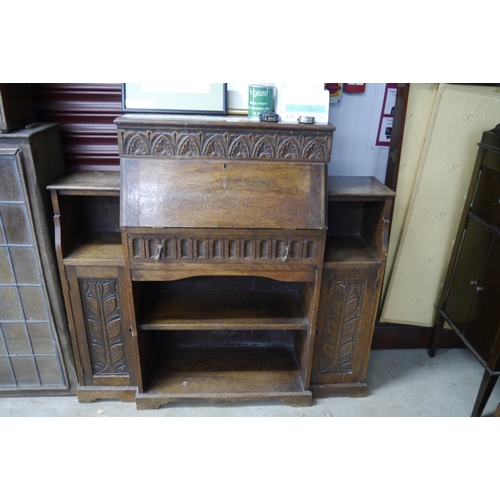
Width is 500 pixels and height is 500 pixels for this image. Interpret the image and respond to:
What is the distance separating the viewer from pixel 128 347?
6.93ft

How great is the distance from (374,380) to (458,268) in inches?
32.6

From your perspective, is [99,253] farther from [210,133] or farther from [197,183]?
[210,133]

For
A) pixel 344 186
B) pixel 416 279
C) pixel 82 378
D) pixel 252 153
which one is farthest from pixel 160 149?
pixel 416 279

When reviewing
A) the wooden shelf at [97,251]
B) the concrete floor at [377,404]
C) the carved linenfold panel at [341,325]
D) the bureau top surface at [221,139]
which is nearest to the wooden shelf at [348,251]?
the carved linenfold panel at [341,325]

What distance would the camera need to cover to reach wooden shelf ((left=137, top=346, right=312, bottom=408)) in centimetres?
219

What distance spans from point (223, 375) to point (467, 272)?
1492 millimetres

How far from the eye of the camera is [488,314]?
208cm

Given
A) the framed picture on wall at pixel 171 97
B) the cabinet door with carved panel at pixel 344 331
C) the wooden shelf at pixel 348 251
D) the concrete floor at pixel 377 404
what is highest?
the framed picture on wall at pixel 171 97

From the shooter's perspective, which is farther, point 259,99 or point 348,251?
point 348,251

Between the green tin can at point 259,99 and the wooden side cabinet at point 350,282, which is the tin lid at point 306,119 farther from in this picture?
the wooden side cabinet at point 350,282

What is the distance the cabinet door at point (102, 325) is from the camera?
6.41 feet

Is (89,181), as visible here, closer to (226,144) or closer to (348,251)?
(226,144)

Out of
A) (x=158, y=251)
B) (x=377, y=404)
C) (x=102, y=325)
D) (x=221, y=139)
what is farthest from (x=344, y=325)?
(x=102, y=325)

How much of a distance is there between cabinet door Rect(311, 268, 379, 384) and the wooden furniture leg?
60 centimetres
